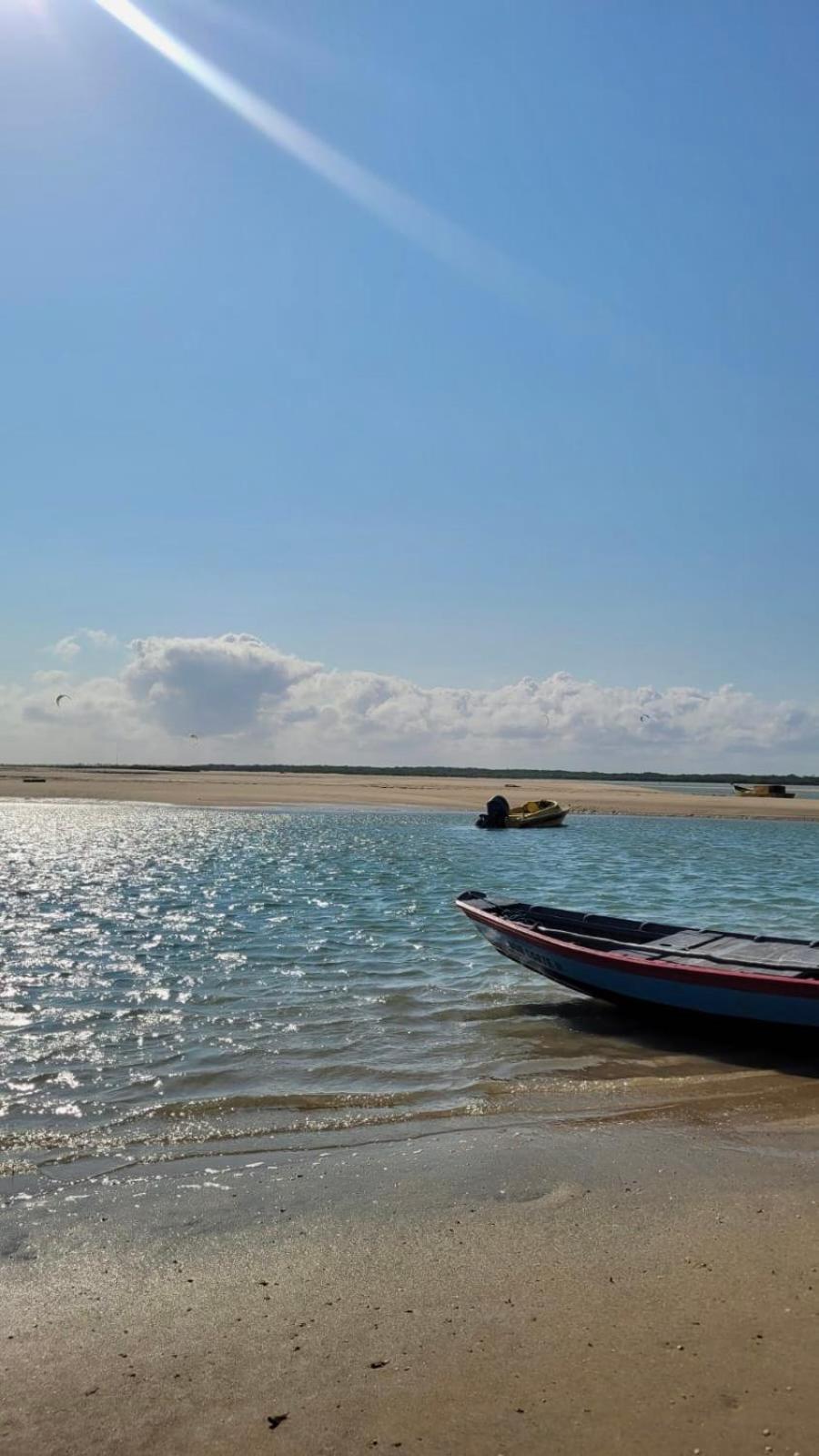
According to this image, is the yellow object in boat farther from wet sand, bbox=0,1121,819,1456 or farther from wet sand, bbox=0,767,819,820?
wet sand, bbox=0,1121,819,1456

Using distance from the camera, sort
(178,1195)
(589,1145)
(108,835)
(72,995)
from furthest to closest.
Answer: (108,835), (72,995), (589,1145), (178,1195)

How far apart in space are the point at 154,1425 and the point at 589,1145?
3.79 metres

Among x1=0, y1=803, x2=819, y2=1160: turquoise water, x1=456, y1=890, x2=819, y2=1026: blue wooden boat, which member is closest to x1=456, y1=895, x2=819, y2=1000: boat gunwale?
x1=456, y1=890, x2=819, y2=1026: blue wooden boat

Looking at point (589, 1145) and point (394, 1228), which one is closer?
point (394, 1228)

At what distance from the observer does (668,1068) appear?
9008 mm

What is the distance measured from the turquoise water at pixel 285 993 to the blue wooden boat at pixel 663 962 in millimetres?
492

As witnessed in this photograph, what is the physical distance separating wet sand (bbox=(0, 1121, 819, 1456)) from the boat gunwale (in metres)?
2.62

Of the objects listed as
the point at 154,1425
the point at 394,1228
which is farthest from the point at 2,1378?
the point at 394,1228

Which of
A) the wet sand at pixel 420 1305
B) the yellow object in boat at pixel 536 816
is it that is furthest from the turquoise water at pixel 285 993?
the yellow object in boat at pixel 536 816

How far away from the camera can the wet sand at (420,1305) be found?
3.51 meters

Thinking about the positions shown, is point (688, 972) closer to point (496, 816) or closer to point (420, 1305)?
point (420, 1305)

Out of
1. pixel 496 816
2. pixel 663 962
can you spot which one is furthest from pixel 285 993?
pixel 496 816

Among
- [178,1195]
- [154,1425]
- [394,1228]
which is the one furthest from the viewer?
[178,1195]

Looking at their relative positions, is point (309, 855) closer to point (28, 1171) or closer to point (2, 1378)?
point (28, 1171)
